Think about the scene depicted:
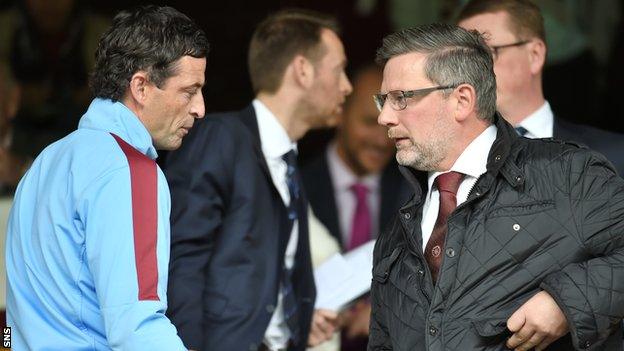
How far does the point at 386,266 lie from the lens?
343cm

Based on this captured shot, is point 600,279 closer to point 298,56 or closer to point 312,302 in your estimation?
point 312,302

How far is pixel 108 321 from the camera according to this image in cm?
288

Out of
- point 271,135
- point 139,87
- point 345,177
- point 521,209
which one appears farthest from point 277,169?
point 345,177

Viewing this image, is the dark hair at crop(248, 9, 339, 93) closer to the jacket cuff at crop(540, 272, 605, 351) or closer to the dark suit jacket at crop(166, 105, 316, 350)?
the dark suit jacket at crop(166, 105, 316, 350)

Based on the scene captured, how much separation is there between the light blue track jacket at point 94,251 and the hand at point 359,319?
93.0 inches

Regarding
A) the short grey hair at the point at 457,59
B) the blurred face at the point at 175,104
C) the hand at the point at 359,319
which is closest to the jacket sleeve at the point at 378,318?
the short grey hair at the point at 457,59

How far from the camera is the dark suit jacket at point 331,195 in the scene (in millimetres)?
5746

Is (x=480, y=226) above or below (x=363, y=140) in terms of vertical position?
above

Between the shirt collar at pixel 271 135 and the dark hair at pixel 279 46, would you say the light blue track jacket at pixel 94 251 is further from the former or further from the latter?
the dark hair at pixel 279 46

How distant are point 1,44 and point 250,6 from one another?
126cm

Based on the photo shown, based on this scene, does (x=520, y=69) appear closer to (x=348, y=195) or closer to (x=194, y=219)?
(x=194, y=219)

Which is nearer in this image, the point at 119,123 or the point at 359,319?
the point at 119,123

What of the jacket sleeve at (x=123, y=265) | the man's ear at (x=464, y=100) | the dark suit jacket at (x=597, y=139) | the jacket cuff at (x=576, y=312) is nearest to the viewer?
the jacket sleeve at (x=123, y=265)

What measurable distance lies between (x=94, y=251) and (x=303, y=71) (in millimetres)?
1899
